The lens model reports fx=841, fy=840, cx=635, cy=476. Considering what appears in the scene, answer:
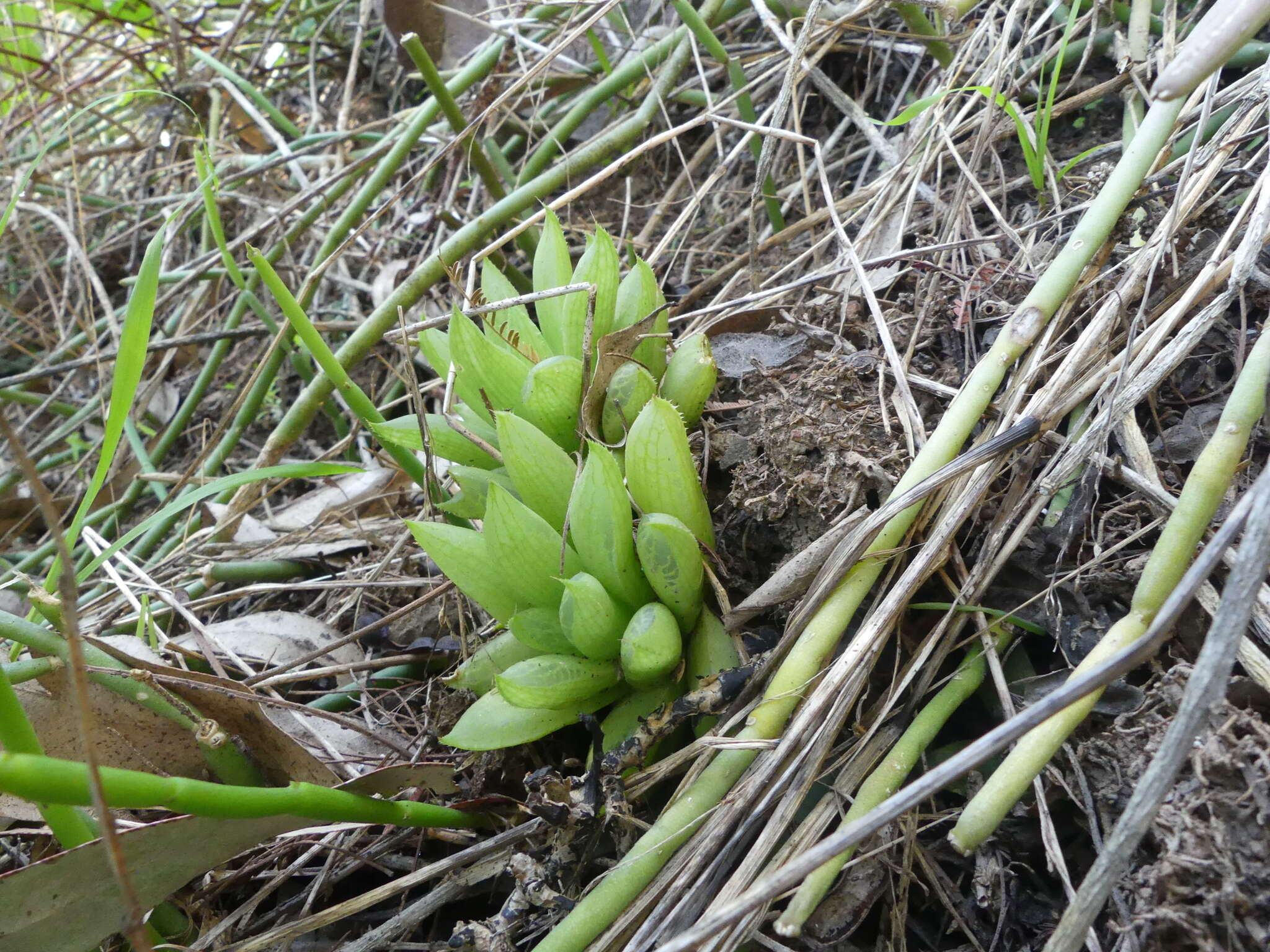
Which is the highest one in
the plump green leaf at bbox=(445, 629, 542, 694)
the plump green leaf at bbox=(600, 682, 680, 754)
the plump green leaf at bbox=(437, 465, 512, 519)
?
the plump green leaf at bbox=(437, 465, 512, 519)

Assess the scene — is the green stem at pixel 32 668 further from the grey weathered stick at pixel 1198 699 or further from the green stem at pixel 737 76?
the green stem at pixel 737 76

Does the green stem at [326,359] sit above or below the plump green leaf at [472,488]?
above

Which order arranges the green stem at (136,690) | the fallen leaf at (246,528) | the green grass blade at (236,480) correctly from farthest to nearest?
the fallen leaf at (246,528) < the green grass blade at (236,480) < the green stem at (136,690)

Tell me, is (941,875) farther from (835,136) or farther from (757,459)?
(835,136)

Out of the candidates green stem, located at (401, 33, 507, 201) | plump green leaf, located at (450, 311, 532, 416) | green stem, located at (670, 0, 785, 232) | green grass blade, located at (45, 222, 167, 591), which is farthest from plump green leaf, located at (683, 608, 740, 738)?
green stem, located at (401, 33, 507, 201)

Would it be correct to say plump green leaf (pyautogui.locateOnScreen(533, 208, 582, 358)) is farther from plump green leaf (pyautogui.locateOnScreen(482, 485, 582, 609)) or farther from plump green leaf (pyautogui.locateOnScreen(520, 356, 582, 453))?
plump green leaf (pyautogui.locateOnScreen(482, 485, 582, 609))

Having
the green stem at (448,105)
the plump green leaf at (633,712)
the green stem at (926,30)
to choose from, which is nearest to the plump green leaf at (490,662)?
the plump green leaf at (633,712)
